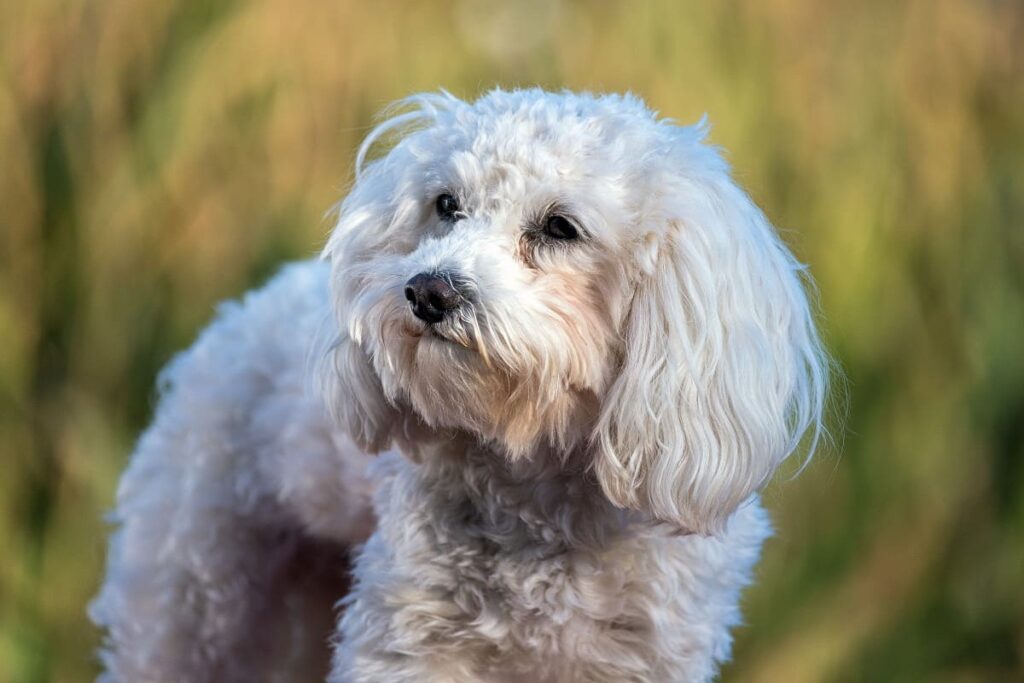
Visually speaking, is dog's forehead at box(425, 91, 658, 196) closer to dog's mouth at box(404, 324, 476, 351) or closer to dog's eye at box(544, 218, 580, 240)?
dog's eye at box(544, 218, 580, 240)

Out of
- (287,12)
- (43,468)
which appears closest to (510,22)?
(287,12)

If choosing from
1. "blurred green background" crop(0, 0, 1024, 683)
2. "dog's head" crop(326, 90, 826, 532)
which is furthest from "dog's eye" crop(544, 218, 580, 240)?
"blurred green background" crop(0, 0, 1024, 683)

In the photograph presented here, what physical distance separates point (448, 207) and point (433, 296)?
374 millimetres

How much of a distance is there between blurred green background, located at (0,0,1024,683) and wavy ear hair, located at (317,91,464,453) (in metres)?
1.05

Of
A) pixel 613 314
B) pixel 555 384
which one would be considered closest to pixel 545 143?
pixel 613 314

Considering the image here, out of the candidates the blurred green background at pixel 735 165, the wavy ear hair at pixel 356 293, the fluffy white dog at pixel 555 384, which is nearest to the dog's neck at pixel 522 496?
the fluffy white dog at pixel 555 384

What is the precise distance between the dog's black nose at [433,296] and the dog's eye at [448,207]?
0.98ft

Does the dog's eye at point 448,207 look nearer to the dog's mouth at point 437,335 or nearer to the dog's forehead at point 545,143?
the dog's forehead at point 545,143

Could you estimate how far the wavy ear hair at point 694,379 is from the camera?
238 cm

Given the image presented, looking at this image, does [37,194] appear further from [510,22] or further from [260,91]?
[510,22]

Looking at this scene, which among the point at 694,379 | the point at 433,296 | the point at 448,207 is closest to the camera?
the point at 433,296

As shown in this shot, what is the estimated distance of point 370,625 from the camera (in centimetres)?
265

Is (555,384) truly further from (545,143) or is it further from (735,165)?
(735,165)

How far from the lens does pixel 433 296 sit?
2.24 m
